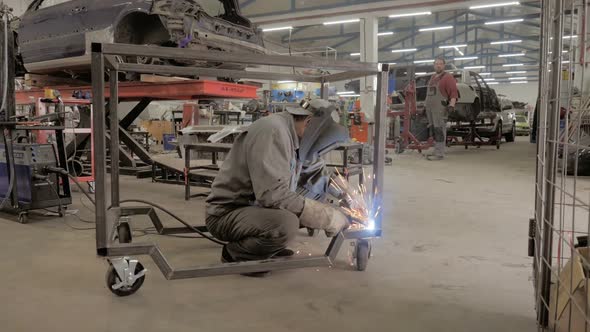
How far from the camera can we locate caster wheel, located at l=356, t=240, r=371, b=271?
2593 millimetres

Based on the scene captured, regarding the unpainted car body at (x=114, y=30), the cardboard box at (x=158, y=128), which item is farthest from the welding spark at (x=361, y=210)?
the cardboard box at (x=158, y=128)

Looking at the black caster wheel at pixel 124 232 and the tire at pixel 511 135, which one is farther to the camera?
the tire at pixel 511 135

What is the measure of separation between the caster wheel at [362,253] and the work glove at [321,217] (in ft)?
0.76

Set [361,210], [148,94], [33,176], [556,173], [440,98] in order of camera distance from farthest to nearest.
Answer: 1. [440,98]
2. [148,94]
3. [33,176]
4. [361,210]
5. [556,173]

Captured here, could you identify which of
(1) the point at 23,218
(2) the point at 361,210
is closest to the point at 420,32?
(2) the point at 361,210

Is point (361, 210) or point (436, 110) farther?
point (436, 110)

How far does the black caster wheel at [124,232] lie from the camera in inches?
106

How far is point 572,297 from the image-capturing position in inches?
54.0

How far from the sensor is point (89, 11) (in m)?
5.73

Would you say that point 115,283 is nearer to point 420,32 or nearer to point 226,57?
point 226,57

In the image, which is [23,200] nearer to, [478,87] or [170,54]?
[170,54]

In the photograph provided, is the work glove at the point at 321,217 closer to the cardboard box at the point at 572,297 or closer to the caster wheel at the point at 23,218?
the cardboard box at the point at 572,297

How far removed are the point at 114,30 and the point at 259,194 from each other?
4.30m

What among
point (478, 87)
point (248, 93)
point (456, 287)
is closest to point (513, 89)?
point (478, 87)
